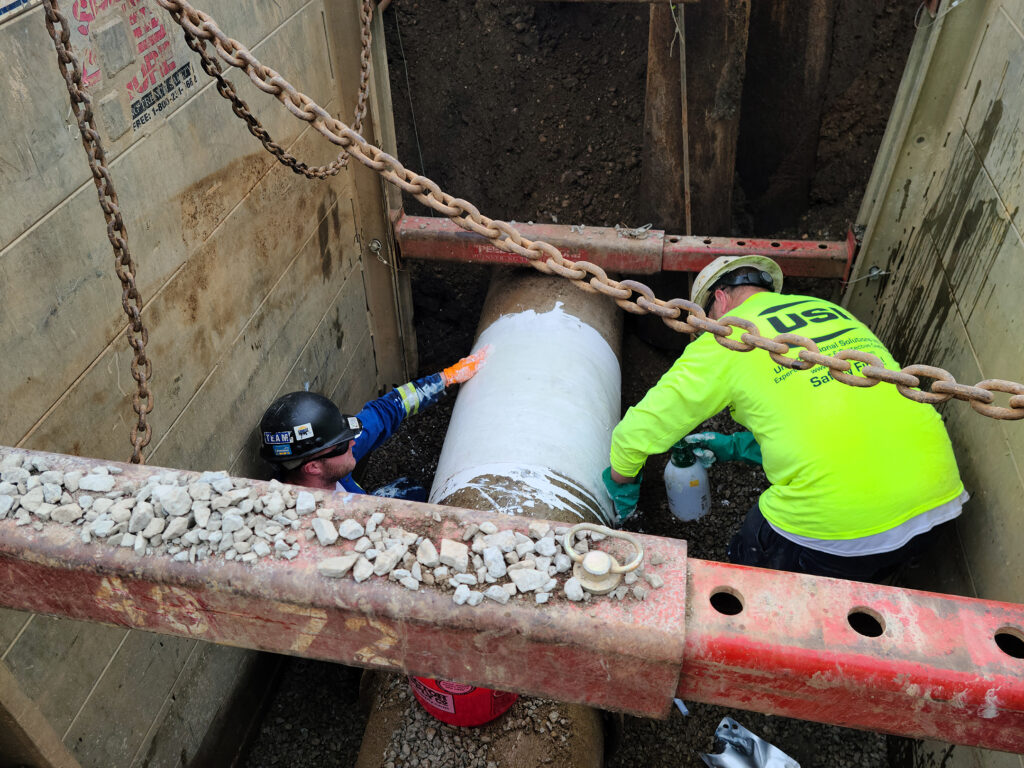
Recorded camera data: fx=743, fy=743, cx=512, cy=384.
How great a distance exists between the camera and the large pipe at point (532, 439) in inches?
110

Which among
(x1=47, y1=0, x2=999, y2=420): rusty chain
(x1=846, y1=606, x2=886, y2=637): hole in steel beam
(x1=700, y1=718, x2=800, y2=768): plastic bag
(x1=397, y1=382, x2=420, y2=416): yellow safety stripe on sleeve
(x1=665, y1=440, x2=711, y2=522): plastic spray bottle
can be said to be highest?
(x1=47, y1=0, x2=999, y2=420): rusty chain

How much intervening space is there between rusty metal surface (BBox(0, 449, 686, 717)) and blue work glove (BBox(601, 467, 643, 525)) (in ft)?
6.15

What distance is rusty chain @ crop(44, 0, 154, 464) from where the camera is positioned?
1.95m

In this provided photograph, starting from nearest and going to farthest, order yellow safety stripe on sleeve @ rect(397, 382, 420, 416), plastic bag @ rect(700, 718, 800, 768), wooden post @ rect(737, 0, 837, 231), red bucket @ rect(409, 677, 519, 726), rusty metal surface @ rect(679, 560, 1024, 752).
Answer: rusty metal surface @ rect(679, 560, 1024, 752), red bucket @ rect(409, 677, 519, 726), plastic bag @ rect(700, 718, 800, 768), yellow safety stripe on sleeve @ rect(397, 382, 420, 416), wooden post @ rect(737, 0, 837, 231)

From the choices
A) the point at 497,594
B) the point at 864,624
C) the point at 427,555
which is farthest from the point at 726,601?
the point at 427,555

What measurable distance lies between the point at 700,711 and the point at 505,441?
5.25ft

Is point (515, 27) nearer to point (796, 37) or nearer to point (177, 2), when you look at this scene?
point (796, 37)

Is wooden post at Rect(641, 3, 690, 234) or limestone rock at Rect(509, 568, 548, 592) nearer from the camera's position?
limestone rock at Rect(509, 568, 548, 592)

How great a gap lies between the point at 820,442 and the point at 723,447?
1.36 metres

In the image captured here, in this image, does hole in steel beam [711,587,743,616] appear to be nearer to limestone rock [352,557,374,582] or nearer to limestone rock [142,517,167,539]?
limestone rock [352,557,374,582]

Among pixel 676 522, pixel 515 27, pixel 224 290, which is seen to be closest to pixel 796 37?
pixel 515 27

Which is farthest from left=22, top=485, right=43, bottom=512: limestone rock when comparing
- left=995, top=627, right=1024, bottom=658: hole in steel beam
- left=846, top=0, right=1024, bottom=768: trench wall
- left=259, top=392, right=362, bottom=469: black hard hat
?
left=846, top=0, right=1024, bottom=768: trench wall

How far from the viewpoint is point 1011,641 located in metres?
1.54

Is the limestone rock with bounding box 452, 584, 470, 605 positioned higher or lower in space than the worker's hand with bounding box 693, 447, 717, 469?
Result: higher
